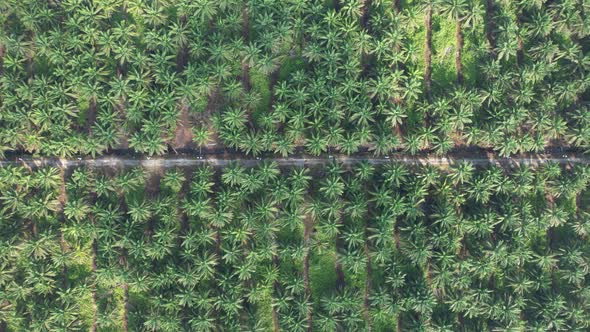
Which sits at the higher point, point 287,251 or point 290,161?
point 290,161

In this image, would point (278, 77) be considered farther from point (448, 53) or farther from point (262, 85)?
point (448, 53)

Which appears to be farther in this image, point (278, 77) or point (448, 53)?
point (448, 53)

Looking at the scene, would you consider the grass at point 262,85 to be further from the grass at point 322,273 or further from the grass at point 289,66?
the grass at point 322,273

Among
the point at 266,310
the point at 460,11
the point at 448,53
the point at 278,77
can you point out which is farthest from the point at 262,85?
the point at 266,310

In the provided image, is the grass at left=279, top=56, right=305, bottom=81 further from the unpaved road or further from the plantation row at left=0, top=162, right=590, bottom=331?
the plantation row at left=0, top=162, right=590, bottom=331

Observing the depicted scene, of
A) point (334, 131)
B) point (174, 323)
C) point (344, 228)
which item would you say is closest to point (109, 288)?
point (174, 323)

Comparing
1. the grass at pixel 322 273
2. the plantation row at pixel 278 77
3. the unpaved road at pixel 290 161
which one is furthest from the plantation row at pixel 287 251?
the plantation row at pixel 278 77
